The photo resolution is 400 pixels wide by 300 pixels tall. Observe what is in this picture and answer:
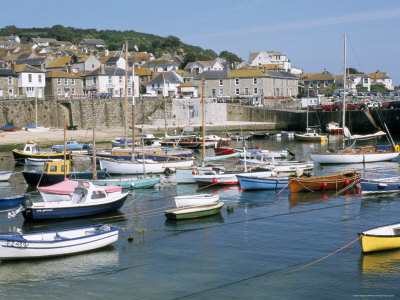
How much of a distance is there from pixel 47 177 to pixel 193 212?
13.3m

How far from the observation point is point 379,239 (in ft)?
68.1

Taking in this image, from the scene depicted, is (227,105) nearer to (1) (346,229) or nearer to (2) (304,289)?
(1) (346,229)

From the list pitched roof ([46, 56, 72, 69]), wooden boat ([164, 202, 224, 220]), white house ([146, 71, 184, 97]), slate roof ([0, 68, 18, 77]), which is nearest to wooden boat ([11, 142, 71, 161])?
wooden boat ([164, 202, 224, 220])

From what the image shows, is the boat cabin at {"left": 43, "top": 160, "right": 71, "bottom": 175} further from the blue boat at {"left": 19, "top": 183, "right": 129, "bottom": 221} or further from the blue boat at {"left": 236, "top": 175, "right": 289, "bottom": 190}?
the blue boat at {"left": 236, "top": 175, "right": 289, "bottom": 190}

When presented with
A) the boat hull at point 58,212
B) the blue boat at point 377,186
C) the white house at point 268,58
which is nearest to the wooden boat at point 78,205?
the boat hull at point 58,212

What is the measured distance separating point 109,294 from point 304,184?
1913cm

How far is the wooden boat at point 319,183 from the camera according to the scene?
33719 mm

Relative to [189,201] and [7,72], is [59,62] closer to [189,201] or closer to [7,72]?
[7,72]

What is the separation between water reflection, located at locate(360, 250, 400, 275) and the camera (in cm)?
1941

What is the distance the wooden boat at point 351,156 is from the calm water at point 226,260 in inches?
628

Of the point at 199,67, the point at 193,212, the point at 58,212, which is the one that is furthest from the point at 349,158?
the point at 199,67

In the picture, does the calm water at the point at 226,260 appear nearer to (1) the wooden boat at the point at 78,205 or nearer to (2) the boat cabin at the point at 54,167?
(1) the wooden boat at the point at 78,205

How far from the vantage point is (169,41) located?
196750mm

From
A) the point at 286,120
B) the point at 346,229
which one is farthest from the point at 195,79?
the point at 346,229
